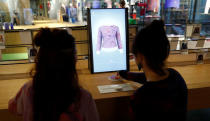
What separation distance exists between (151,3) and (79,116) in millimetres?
1922

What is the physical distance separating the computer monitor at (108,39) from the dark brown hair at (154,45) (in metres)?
0.48

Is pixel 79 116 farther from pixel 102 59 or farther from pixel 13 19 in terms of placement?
pixel 13 19

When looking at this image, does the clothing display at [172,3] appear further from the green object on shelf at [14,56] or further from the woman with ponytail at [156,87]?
the green object on shelf at [14,56]

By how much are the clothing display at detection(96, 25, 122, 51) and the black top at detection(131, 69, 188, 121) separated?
555mm

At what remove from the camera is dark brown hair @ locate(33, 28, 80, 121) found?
28.0 inches

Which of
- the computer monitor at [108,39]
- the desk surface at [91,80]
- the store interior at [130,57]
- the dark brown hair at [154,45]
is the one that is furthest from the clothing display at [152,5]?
the dark brown hair at [154,45]

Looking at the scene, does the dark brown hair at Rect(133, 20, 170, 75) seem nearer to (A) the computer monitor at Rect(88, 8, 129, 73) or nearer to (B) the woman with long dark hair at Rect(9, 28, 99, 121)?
(B) the woman with long dark hair at Rect(9, 28, 99, 121)

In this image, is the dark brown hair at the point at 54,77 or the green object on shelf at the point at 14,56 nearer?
the dark brown hair at the point at 54,77

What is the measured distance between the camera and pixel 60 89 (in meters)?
0.77

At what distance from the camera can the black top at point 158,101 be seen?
84 centimetres

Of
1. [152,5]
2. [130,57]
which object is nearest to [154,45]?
[130,57]

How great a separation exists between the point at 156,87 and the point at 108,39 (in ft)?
1.99

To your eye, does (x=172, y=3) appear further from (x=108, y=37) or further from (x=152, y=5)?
(x=108, y=37)

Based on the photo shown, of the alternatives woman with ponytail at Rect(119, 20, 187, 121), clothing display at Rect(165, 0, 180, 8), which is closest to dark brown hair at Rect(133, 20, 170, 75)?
woman with ponytail at Rect(119, 20, 187, 121)
